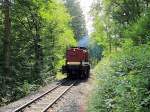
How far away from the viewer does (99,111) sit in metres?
10.9

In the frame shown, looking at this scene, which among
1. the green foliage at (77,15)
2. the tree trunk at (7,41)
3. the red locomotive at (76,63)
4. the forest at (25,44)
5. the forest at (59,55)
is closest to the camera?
the forest at (59,55)

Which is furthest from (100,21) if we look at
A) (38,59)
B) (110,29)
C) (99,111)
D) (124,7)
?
(99,111)

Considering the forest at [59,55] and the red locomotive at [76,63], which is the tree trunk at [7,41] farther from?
the red locomotive at [76,63]

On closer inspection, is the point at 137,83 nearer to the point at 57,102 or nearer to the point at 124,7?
the point at 57,102

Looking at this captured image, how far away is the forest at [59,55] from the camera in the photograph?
8594mm

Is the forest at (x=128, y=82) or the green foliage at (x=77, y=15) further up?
the green foliage at (x=77, y=15)

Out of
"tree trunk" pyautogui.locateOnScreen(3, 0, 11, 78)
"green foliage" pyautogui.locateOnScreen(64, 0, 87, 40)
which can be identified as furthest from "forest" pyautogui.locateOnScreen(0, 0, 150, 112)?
"green foliage" pyautogui.locateOnScreen(64, 0, 87, 40)

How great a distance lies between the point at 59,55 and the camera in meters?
44.8

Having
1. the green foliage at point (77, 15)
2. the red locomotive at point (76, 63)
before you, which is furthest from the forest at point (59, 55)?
the green foliage at point (77, 15)

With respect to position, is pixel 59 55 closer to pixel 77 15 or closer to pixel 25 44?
pixel 25 44

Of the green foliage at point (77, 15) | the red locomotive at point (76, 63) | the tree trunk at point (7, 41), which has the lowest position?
the red locomotive at point (76, 63)

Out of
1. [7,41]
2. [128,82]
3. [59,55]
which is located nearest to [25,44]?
[7,41]

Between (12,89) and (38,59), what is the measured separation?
10295mm

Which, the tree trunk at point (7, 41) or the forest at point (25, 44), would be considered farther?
the tree trunk at point (7, 41)
